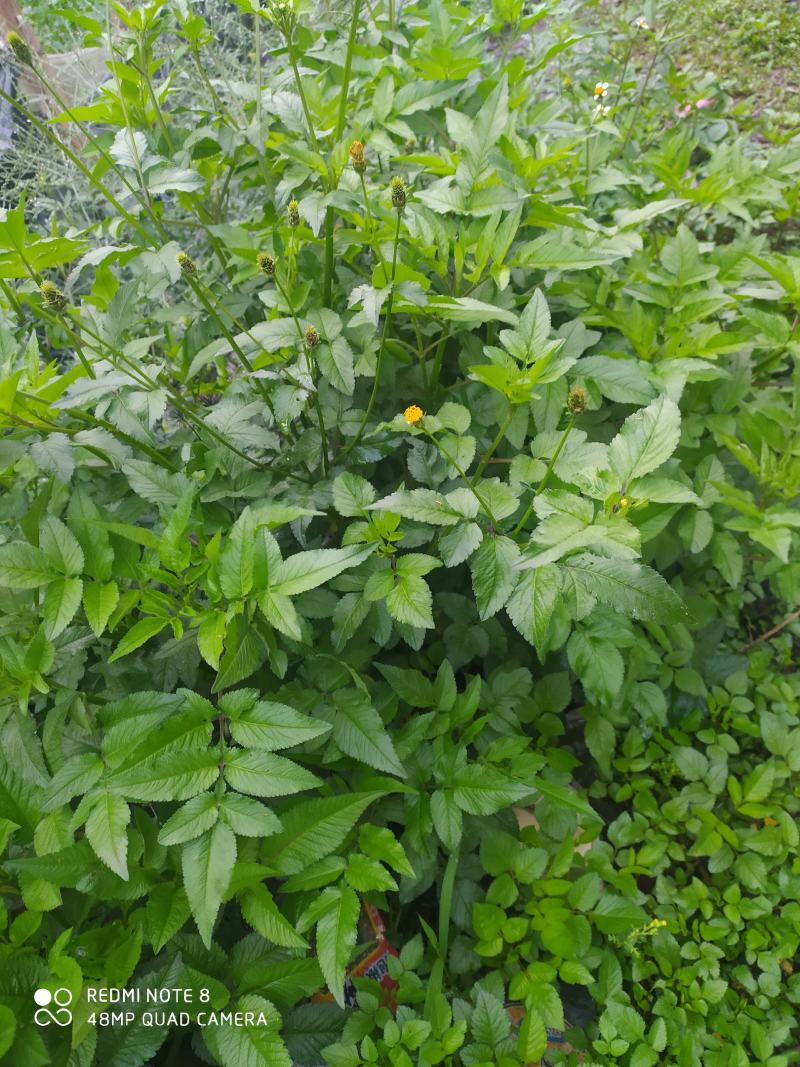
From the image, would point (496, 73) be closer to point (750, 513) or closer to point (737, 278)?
point (737, 278)

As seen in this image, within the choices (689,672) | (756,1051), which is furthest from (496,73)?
(756,1051)

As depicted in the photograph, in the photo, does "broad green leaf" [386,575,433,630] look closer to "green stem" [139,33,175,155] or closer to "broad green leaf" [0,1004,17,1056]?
"broad green leaf" [0,1004,17,1056]

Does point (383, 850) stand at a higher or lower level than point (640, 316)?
lower

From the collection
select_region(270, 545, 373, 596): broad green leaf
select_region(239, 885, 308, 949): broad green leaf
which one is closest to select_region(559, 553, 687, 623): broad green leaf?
select_region(270, 545, 373, 596): broad green leaf

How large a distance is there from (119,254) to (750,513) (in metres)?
1.50

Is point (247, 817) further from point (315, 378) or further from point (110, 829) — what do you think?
point (315, 378)

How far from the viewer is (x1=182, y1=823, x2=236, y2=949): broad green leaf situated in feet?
3.05

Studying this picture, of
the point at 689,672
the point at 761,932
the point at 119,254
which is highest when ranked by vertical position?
the point at 119,254

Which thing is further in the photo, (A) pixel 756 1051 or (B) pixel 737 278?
(B) pixel 737 278

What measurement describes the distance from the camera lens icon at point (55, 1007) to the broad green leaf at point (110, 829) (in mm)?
240

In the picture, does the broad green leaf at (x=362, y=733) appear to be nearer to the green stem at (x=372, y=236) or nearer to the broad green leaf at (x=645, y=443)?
the broad green leaf at (x=645, y=443)

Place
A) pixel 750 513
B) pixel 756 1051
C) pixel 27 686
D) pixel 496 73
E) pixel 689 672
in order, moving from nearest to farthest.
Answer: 1. pixel 27 686
2. pixel 756 1051
3. pixel 750 513
4. pixel 689 672
5. pixel 496 73

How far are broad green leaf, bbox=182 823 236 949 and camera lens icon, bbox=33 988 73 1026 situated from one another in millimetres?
306

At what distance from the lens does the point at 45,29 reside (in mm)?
4910
